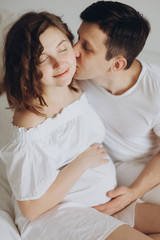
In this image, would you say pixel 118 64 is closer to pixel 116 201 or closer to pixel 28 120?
pixel 28 120

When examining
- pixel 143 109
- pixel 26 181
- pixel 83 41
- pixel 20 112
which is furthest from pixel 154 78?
pixel 26 181

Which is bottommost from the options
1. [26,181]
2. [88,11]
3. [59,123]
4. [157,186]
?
[157,186]

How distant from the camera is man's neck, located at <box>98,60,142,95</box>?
1209mm

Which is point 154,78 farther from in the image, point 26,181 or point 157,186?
point 26,181

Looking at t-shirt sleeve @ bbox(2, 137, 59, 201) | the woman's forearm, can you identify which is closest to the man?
the woman's forearm

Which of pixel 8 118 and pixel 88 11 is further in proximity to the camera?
pixel 8 118

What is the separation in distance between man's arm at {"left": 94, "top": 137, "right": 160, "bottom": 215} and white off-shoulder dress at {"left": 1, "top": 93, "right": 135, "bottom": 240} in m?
0.03

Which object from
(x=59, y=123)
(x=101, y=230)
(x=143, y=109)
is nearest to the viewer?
(x=101, y=230)

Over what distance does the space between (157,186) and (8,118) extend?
0.90 metres

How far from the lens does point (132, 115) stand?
1.25 meters

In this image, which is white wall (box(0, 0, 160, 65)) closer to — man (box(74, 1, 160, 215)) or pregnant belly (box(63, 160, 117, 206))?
man (box(74, 1, 160, 215))

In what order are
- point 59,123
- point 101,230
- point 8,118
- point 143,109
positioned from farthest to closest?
1. point 8,118
2. point 143,109
3. point 59,123
4. point 101,230

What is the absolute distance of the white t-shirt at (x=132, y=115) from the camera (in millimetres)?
1169

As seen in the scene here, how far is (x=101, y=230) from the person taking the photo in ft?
3.13
